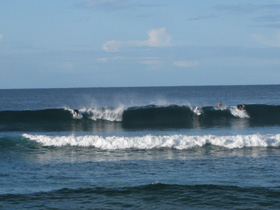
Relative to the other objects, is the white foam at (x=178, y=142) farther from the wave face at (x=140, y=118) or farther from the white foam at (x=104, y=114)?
the white foam at (x=104, y=114)

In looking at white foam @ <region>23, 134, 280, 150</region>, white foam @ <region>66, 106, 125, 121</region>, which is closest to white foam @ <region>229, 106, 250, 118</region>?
white foam @ <region>66, 106, 125, 121</region>

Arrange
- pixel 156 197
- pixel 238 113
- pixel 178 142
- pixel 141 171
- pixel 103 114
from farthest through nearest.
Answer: pixel 238 113 → pixel 103 114 → pixel 178 142 → pixel 141 171 → pixel 156 197

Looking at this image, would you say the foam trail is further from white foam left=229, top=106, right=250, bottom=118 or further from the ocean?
white foam left=229, top=106, right=250, bottom=118

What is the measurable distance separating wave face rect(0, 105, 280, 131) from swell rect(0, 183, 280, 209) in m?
16.1

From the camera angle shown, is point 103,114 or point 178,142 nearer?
point 178,142

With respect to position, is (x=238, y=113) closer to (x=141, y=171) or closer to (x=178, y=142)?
(x=178, y=142)

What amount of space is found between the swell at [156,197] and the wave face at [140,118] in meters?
16.1

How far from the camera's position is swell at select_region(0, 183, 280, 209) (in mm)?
10453

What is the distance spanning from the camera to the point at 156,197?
11047 millimetres

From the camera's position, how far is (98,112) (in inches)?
1270

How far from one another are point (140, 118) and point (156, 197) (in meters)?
20.1

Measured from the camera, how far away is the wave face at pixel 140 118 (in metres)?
28.7

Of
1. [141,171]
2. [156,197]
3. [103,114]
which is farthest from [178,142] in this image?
[103,114]

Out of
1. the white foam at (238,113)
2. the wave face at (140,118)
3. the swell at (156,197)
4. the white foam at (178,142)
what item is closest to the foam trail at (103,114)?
the wave face at (140,118)
